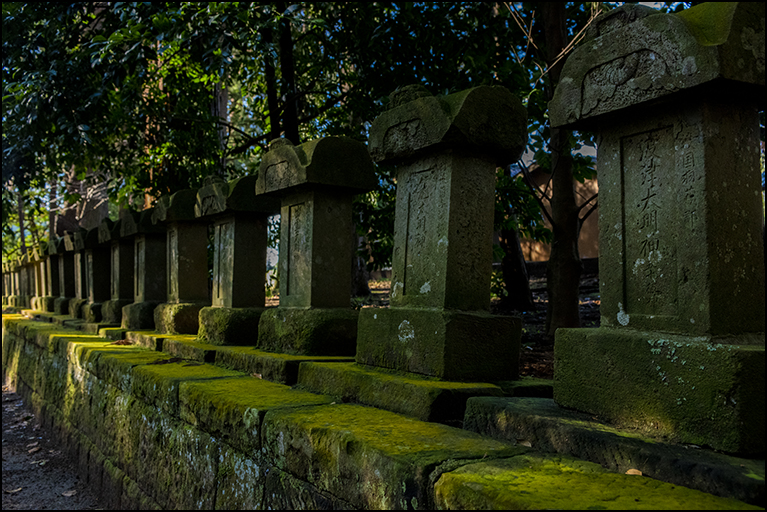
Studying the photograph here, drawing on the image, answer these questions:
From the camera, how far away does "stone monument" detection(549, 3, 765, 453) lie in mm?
1754

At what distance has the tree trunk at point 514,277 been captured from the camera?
8.73m

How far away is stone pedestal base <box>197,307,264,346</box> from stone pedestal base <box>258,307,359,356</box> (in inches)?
28.1

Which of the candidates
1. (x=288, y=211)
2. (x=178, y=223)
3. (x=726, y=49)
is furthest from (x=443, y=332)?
(x=178, y=223)

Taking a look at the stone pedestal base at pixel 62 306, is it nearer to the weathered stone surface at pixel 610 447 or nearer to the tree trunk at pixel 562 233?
the tree trunk at pixel 562 233

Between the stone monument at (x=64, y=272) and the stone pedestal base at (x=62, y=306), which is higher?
the stone monument at (x=64, y=272)

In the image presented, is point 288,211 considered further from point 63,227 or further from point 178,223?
point 63,227

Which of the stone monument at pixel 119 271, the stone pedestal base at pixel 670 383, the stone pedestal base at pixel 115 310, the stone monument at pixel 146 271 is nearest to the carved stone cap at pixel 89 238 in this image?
the stone monument at pixel 119 271

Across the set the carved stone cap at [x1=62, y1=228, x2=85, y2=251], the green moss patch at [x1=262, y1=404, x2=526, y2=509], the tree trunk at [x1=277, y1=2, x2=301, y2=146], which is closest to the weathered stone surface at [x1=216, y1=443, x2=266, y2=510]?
the green moss patch at [x1=262, y1=404, x2=526, y2=509]

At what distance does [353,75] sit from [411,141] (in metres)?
4.60

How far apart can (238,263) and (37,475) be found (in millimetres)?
2491

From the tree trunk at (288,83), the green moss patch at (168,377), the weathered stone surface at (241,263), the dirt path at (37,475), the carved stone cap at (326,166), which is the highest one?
the tree trunk at (288,83)

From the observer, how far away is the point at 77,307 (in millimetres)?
8812

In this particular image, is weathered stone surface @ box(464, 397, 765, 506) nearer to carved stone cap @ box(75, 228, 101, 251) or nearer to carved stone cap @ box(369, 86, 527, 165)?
carved stone cap @ box(369, 86, 527, 165)

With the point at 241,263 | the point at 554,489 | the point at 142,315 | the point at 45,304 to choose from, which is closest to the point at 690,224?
the point at 554,489
